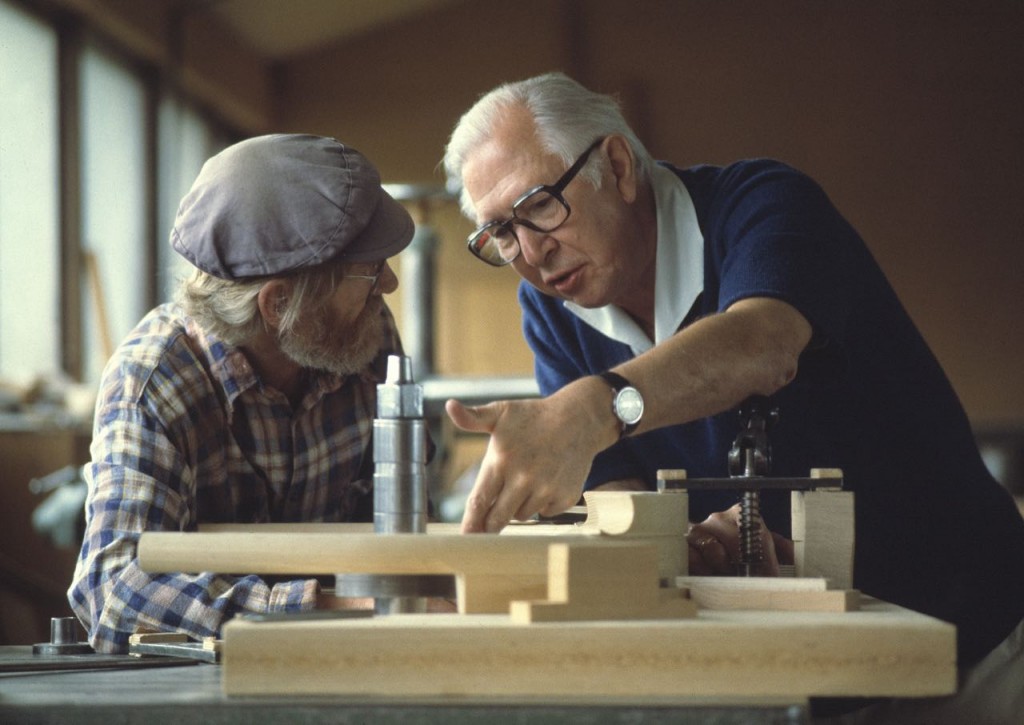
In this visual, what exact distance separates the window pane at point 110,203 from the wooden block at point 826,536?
5947mm

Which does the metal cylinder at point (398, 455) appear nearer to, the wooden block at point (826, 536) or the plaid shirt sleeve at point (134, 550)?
the plaid shirt sleeve at point (134, 550)

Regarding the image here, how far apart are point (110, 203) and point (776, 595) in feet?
22.4

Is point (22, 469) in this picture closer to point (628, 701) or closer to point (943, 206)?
point (628, 701)

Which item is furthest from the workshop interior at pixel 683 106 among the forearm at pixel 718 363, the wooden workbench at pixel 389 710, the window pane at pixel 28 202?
the wooden workbench at pixel 389 710

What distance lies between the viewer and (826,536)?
147 centimetres

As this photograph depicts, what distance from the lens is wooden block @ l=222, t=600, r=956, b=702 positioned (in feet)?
3.52

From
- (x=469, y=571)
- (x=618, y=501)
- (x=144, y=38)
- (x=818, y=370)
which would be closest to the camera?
(x=469, y=571)

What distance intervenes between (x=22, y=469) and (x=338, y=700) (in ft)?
16.9

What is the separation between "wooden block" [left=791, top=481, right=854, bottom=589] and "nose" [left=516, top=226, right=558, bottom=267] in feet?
3.09

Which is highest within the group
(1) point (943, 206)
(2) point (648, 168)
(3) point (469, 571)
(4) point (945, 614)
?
(1) point (943, 206)

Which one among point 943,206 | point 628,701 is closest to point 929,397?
point 628,701

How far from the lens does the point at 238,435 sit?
6.79 feet

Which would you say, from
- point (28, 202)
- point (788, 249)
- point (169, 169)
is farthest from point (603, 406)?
point (169, 169)

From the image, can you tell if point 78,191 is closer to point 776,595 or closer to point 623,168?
point 623,168
